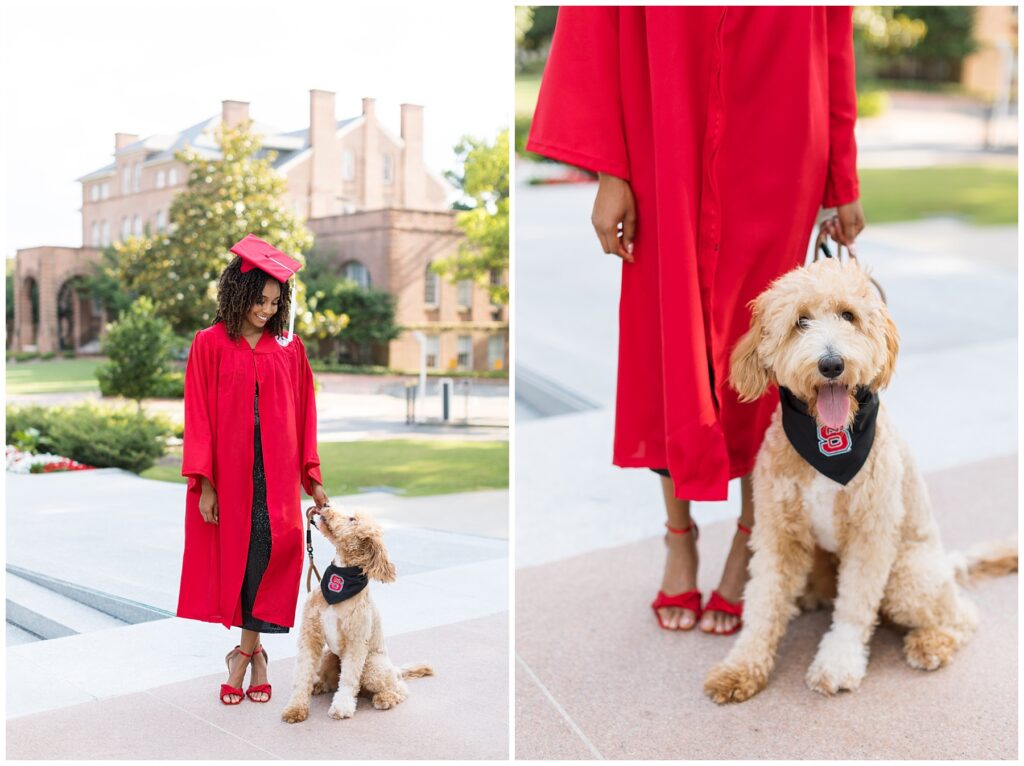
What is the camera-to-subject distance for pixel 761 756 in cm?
241

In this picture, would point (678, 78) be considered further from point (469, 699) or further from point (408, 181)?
point (469, 699)

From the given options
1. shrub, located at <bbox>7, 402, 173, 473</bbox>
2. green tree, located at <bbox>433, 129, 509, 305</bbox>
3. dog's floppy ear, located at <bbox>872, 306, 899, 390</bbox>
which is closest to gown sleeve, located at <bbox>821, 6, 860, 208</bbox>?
dog's floppy ear, located at <bbox>872, 306, 899, 390</bbox>

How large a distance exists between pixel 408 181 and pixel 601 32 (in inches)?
44.7

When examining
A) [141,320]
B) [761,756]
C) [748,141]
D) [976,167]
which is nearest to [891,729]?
[761,756]

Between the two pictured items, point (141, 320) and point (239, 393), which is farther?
point (141, 320)

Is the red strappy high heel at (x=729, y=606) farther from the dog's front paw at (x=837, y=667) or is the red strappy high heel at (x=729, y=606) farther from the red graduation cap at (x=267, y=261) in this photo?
the red graduation cap at (x=267, y=261)

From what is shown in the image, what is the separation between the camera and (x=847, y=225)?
2945 mm

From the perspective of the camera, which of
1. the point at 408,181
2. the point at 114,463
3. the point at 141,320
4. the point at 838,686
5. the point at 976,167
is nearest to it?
the point at 838,686

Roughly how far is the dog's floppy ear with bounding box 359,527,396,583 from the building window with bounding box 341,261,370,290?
126 centimetres

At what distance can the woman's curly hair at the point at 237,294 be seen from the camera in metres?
2.26

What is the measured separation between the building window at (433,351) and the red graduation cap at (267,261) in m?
1.51

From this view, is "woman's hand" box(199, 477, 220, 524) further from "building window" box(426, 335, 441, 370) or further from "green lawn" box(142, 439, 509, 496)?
"building window" box(426, 335, 441, 370)

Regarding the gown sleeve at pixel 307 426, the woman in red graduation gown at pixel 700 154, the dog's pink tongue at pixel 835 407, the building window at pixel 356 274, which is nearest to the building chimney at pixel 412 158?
the building window at pixel 356 274

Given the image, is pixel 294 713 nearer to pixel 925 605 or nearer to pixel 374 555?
pixel 374 555
